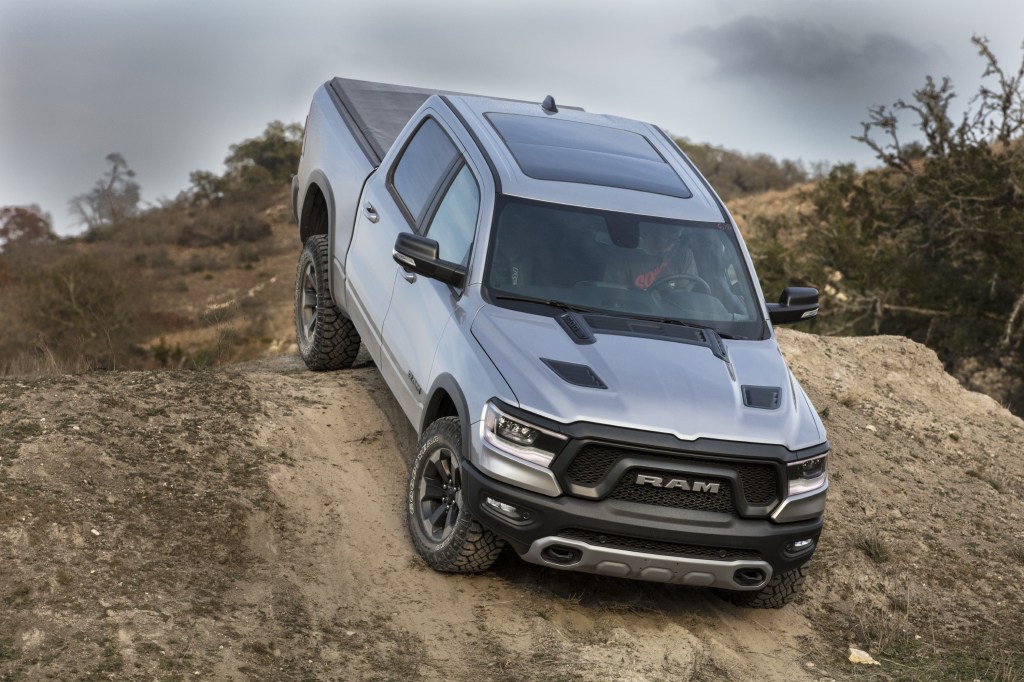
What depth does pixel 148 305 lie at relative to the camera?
3092cm

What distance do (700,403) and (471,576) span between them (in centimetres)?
155

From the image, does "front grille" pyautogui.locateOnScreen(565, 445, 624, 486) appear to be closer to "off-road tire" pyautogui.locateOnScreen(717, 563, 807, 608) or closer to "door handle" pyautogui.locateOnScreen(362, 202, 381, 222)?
"off-road tire" pyautogui.locateOnScreen(717, 563, 807, 608)

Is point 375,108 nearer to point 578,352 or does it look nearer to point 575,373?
point 578,352

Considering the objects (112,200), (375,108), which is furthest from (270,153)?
(375,108)

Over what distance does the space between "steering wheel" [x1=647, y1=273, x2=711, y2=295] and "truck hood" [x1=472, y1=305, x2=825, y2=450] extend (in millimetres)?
401

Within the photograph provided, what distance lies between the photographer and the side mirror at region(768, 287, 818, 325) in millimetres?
6648

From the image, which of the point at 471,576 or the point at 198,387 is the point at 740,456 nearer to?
the point at 471,576

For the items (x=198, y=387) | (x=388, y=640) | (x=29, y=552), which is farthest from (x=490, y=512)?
(x=198, y=387)

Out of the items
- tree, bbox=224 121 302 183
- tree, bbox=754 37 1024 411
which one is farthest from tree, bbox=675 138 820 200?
tree, bbox=754 37 1024 411

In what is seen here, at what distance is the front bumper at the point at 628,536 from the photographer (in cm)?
521

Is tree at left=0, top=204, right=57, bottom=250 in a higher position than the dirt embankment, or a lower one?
lower

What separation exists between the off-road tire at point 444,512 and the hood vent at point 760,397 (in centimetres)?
135

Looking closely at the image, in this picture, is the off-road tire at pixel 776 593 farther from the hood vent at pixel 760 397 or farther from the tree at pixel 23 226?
the tree at pixel 23 226

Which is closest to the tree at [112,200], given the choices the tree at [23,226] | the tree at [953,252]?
the tree at [23,226]
